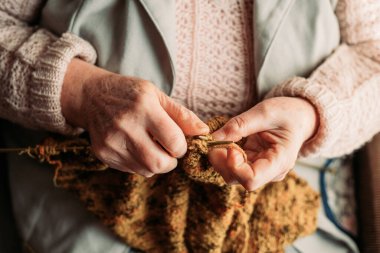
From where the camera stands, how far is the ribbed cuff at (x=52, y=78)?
733 millimetres

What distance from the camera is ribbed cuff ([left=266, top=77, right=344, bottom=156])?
75 cm

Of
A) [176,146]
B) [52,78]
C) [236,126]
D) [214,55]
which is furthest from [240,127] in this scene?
[52,78]

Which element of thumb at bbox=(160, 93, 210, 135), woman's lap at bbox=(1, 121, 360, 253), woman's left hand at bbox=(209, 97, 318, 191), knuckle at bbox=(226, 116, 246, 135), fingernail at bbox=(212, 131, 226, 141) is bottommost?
woman's lap at bbox=(1, 121, 360, 253)

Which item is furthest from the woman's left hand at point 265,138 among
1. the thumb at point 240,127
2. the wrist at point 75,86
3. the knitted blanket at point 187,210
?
the wrist at point 75,86

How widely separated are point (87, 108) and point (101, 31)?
0.17 m

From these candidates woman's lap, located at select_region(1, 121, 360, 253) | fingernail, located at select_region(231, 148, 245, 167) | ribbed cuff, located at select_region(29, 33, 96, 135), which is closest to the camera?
fingernail, located at select_region(231, 148, 245, 167)

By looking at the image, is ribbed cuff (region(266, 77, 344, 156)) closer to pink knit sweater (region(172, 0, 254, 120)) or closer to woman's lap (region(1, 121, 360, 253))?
pink knit sweater (region(172, 0, 254, 120))

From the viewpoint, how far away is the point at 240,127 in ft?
2.14

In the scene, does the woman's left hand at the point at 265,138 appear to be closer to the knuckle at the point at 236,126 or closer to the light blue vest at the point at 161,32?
the knuckle at the point at 236,126

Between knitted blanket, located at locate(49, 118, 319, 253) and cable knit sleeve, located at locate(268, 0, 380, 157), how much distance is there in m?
0.14

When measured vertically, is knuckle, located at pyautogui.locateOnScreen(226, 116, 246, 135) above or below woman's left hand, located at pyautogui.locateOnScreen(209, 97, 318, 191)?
above

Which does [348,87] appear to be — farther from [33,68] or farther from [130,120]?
[33,68]

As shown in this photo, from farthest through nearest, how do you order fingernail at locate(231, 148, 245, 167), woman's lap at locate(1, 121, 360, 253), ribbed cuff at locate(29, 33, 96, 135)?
woman's lap at locate(1, 121, 360, 253) → ribbed cuff at locate(29, 33, 96, 135) → fingernail at locate(231, 148, 245, 167)

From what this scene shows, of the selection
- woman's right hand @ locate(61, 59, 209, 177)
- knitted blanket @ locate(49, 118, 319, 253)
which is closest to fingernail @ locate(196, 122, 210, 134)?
Result: woman's right hand @ locate(61, 59, 209, 177)
